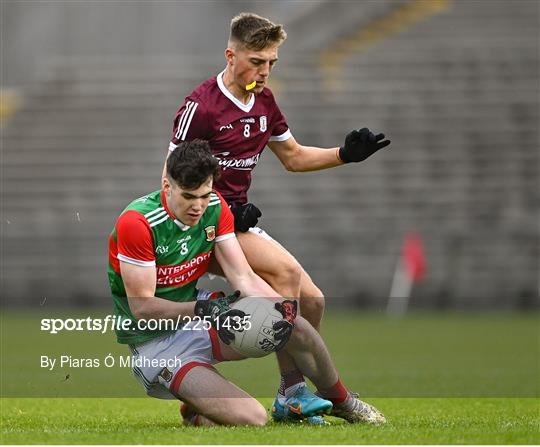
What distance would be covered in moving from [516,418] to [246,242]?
171cm

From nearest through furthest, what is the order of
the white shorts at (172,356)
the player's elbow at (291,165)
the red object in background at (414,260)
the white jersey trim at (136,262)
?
the white jersey trim at (136,262) → the white shorts at (172,356) → the player's elbow at (291,165) → the red object in background at (414,260)

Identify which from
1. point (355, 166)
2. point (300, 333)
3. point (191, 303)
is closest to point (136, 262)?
point (191, 303)

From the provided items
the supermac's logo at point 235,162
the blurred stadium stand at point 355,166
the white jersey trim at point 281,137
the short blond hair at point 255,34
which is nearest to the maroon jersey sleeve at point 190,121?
the supermac's logo at point 235,162

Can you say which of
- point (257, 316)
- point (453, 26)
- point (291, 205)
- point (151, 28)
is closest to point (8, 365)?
point (257, 316)

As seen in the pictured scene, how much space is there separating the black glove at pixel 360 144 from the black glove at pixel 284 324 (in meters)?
1.14

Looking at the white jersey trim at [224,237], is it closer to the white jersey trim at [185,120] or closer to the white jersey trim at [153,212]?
the white jersey trim at [153,212]

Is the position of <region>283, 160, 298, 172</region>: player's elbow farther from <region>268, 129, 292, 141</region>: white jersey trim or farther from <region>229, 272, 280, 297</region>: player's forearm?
<region>229, 272, 280, 297</region>: player's forearm

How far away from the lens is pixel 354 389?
8461mm

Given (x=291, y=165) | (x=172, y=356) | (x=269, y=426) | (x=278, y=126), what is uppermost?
(x=278, y=126)

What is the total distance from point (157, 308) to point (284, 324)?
2.02 ft

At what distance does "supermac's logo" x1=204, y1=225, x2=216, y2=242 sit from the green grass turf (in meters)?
0.94

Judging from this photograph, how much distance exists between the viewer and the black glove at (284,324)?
231 inches

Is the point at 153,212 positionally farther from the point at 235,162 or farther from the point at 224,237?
the point at 235,162

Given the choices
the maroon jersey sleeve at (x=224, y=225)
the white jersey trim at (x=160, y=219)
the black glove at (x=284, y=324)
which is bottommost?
the black glove at (x=284, y=324)
